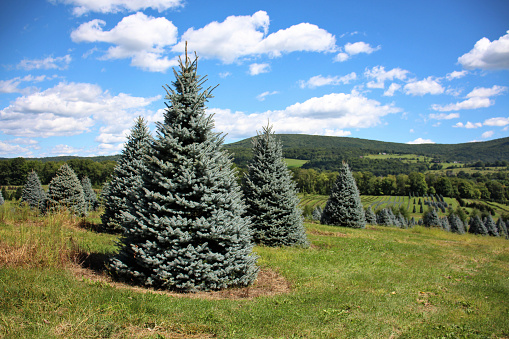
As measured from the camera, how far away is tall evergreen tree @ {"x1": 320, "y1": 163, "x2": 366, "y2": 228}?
2270 cm

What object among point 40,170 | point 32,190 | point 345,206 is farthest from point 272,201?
point 40,170

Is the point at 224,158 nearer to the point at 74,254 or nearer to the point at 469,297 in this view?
the point at 74,254

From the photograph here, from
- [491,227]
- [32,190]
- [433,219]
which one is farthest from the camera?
[491,227]

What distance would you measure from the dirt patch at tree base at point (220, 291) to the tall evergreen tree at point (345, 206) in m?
16.8

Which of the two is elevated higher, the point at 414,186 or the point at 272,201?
the point at 272,201

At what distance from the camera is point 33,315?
3.84 metres

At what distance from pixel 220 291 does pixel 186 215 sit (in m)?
1.81

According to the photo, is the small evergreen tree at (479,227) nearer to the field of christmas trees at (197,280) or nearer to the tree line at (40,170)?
the field of christmas trees at (197,280)

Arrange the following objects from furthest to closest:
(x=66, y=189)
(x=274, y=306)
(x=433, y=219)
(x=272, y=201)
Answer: (x=433, y=219)
(x=66, y=189)
(x=272, y=201)
(x=274, y=306)

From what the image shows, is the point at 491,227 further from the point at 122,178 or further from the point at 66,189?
the point at 66,189

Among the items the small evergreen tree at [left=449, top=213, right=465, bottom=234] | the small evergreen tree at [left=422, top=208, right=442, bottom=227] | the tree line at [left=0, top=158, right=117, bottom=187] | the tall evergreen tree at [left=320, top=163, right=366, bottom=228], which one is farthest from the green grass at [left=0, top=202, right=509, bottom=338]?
the tree line at [left=0, top=158, right=117, bottom=187]

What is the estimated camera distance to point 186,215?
6.07 metres

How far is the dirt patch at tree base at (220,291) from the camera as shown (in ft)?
18.1

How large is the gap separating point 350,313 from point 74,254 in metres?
6.38
